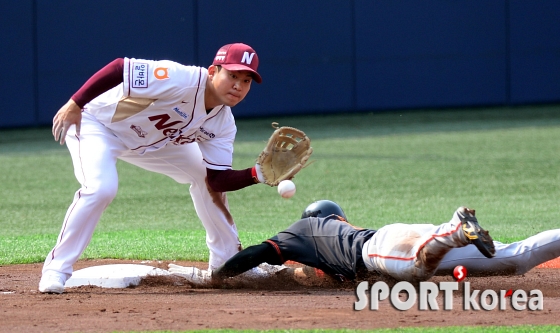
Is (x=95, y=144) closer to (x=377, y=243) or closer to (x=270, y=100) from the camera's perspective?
(x=377, y=243)

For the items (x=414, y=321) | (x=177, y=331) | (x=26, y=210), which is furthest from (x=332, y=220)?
(x=26, y=210)

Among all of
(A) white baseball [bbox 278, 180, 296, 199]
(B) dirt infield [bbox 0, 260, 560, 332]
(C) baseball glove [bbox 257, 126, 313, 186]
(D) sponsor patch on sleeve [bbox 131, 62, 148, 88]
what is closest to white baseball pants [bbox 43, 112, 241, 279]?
(B) dirt infield [bbox 0, 260, 560, 332]

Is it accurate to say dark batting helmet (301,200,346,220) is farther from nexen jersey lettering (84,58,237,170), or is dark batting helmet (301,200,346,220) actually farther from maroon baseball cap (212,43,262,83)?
maroon baseball cap (212,43,262,83)

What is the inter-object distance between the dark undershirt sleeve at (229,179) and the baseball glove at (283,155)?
0.11 metres

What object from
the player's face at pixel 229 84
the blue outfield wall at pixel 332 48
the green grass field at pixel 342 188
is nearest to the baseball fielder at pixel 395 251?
the player's face at pixel 229 84

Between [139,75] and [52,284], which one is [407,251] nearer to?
[139,75]

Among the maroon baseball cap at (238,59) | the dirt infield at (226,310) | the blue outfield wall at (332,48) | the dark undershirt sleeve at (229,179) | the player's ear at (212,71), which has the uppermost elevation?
the blue outfield wall at (332,48)

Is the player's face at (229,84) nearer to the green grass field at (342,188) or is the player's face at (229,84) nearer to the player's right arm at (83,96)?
the player's right arm at (83,96)

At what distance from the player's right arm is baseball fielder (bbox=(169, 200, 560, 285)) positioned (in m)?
1.19

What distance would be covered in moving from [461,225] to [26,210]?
218 inches

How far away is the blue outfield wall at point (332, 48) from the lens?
1541cm

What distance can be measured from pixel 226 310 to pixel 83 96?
1.48 m

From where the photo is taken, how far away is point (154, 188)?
377 inches

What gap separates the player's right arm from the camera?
14.9ft
